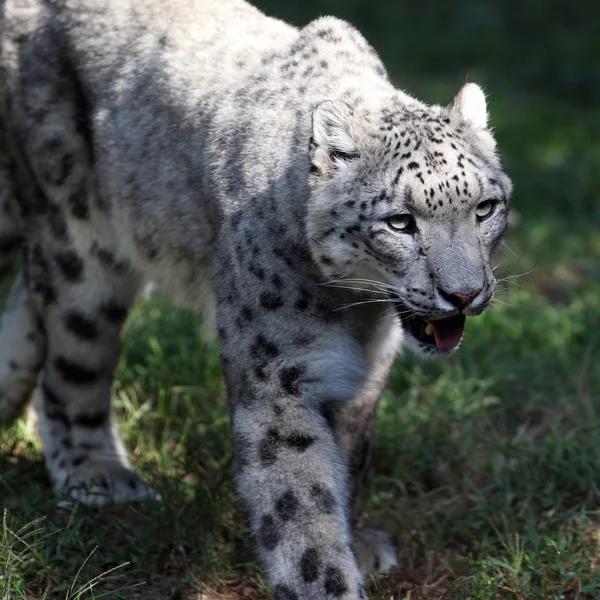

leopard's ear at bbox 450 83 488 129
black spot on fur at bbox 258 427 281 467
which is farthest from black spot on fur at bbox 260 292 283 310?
leopard's ear at bbox 450 83 488 129

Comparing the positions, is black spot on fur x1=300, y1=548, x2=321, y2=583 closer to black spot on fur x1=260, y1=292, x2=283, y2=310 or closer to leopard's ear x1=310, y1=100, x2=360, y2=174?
black spot on fur x1=260, y1=292, x2=283, y2=310

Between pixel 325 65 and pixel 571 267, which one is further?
pixel 571 267

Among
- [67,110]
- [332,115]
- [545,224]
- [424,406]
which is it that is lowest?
[545,224]

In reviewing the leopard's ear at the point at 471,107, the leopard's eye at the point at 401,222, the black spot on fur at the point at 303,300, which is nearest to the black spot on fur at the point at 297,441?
the black spot on fur at the point at 303,300

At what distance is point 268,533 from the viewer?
13.1ft

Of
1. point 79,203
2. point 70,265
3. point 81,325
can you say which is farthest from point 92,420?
point 79,203

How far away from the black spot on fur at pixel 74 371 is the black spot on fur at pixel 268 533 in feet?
5.41

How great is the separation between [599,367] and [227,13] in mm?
2717

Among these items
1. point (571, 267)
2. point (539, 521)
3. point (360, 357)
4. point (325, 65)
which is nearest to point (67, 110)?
point (325, 65)

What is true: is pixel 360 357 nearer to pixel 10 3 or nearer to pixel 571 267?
pixel 10 3

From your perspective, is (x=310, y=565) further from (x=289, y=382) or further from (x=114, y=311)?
(x=114, y=311)

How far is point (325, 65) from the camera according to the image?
4.45 metres

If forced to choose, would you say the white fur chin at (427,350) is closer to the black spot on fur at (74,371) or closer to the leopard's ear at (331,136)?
the leopard's ear at (331,136)

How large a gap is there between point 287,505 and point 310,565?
22 centimetres
